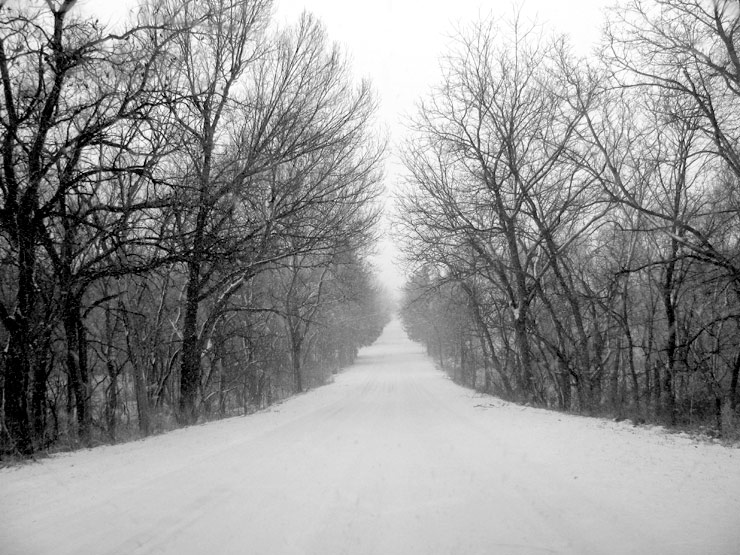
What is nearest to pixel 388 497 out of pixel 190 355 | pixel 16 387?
pixel 16 387

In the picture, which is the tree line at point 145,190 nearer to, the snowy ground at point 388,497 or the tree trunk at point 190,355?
the tree trunk at point 190,355

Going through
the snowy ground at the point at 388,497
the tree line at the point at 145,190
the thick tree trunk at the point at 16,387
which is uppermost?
the tree line at the point at 145,190

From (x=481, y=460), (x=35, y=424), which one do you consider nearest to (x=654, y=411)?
(x=481, y=460)

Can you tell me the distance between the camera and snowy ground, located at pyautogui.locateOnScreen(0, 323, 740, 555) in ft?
11.1

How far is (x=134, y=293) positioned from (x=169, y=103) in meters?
10.5

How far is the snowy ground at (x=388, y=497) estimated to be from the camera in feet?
11.1

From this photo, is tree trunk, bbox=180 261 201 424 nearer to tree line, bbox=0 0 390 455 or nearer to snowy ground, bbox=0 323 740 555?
tree line, bbox=0 0 390 455

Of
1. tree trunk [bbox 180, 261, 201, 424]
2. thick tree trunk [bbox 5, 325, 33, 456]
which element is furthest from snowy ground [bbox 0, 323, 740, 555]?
tree trunk [bbox 180, 261, 201, 424]

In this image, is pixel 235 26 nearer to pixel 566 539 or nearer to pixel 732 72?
pixel 732 72

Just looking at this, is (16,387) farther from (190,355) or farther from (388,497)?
(388,497)

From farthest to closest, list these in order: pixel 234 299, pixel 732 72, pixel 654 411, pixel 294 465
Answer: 1. pixel 234 299
2. pixel 654 411
3. pixel 732 72
4. pixel 294 465

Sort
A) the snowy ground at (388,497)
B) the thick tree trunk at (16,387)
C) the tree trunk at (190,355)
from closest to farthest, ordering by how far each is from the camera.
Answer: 1. the snowy ground at (388,497)
2. the thick tree trunk at (16,387)
3. the tree trunk at (190,355)

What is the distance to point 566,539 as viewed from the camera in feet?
11.0

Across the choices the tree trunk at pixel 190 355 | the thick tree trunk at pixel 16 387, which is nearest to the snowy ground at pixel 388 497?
the thick tree trunk at pixel 16 387
